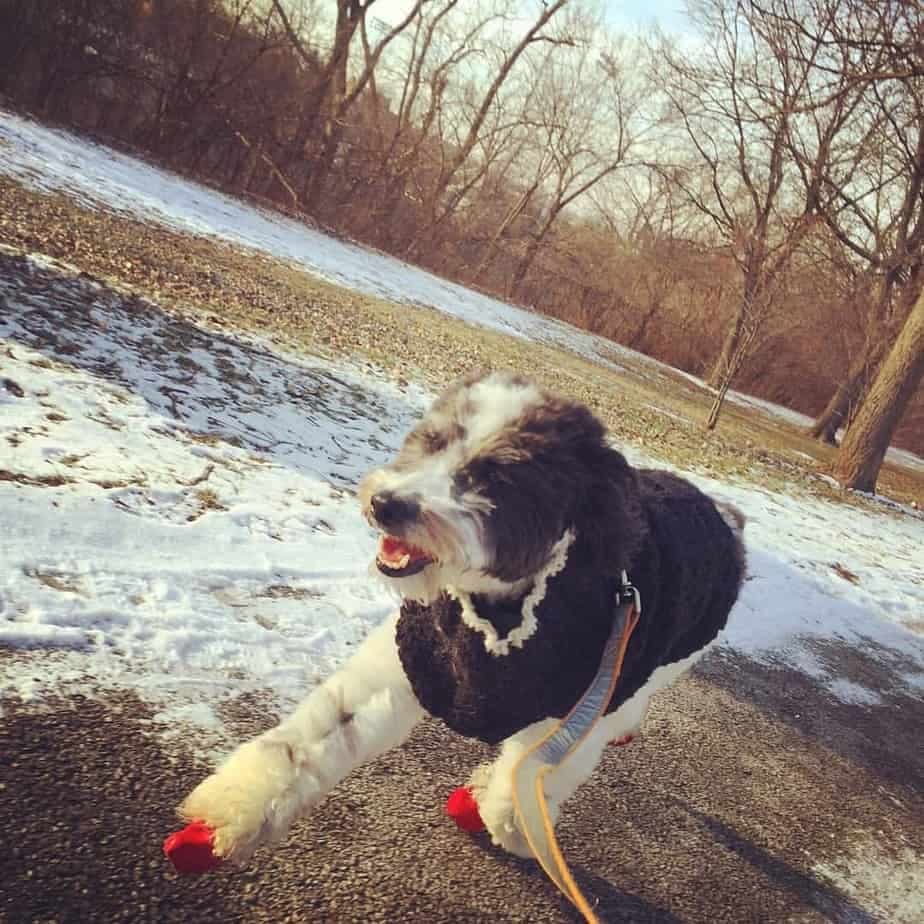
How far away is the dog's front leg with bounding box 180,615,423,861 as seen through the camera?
2.00m

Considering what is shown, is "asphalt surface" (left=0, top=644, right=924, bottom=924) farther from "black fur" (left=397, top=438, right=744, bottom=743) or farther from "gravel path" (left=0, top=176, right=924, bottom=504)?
"gravel path" (left=0, top=176, right=924, bottom=504)

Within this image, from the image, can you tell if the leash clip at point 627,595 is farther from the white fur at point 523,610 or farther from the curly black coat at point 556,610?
the white fur at point 523,610

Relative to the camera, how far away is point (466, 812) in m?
2.47

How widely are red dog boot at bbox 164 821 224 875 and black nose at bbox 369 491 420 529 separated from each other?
2.97 feet

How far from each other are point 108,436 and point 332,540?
4.49ft

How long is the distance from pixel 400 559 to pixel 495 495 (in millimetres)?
331

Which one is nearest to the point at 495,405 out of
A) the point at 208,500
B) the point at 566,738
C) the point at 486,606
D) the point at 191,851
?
the point at 486,606

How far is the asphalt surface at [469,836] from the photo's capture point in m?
1.89

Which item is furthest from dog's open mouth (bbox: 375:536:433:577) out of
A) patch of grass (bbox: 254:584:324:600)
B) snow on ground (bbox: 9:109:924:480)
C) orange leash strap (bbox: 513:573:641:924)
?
snow on ground (bbox: 9:109:924:480)

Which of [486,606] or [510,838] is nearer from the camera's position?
[486,606]

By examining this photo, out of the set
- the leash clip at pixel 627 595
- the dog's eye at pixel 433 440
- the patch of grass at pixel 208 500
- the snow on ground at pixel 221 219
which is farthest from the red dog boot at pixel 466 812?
the snow on ground at pixel 221 219

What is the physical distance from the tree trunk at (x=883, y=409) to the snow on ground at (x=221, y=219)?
933 cm

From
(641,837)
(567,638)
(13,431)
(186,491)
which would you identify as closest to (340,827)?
(567,638)

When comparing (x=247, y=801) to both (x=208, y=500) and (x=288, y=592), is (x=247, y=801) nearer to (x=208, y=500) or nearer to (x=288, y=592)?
(x=288, y=592)
